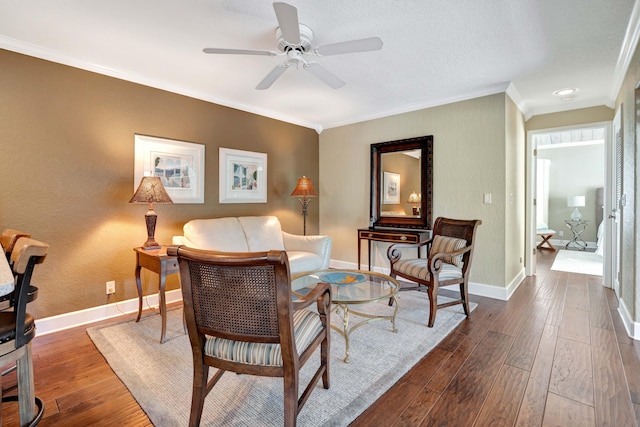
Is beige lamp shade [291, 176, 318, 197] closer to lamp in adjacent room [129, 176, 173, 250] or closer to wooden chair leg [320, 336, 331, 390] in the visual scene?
lamp in adjacent room [129, 176, 173, 250]

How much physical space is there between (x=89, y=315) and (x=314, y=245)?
2.39 m

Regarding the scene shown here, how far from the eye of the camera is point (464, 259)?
10.1 ft

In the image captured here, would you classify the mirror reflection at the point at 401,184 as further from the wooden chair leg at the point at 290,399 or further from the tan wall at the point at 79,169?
the wooden chair leg at the point at 290,399

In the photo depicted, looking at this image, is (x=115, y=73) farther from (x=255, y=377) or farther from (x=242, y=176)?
(x=255, y=377)

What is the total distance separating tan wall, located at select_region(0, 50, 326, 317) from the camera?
2.51 metres

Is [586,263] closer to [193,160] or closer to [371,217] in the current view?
[371,217]

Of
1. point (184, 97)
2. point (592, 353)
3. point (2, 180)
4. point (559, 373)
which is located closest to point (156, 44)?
point (184, 97)

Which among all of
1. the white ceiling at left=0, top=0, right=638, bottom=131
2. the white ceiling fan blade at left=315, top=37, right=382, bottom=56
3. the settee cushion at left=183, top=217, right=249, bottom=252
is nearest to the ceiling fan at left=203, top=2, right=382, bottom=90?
the white ceiling fan blade at left=315, top=37, right=382, bottom=56

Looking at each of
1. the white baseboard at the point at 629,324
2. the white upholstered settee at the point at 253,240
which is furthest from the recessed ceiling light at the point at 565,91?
the white upholstered settee at the point at 253,240

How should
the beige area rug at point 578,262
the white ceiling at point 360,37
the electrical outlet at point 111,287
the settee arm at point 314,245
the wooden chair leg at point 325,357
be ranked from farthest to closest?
the beige area rug at point 578,262 → the settee arm at point 314,245 → the electrical outlet at point 111,287 → the white ceiling at point 360,37 → the wooden chair leg at point 325,357

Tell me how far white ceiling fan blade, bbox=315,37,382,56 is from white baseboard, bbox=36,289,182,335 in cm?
301

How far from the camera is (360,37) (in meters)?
2.42

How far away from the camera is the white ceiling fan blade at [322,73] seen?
2.39m

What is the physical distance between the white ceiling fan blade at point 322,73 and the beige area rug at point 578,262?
4995 mm
